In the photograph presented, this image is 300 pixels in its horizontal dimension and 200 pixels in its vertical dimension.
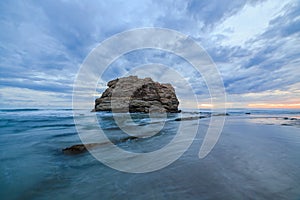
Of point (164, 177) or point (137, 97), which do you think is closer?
point (164, 177)

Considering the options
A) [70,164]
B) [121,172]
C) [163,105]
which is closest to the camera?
[121,172]

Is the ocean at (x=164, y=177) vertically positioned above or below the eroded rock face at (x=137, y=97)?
below

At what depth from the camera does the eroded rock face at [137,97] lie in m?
32.2

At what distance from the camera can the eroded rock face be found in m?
32.2

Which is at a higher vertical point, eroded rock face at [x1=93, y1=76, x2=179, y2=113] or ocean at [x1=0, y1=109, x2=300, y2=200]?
eroded rock face at [x1=93, y1=76, x2=179, y2=113]

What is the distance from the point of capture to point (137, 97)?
33000 mm

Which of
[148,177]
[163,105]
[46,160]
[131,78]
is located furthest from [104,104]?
[148,177]

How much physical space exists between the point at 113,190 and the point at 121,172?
0.76m

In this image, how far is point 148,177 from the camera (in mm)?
2846

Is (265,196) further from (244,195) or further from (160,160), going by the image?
(160,160)

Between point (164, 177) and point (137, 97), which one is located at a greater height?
point (137, 97)

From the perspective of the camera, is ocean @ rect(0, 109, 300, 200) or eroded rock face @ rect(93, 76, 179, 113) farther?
eroded rock face @ rect(93, 76, 179, 113)

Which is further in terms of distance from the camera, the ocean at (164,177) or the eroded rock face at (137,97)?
the eroded rock face at (137,97)

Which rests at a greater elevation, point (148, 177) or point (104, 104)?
point (104, 104)
